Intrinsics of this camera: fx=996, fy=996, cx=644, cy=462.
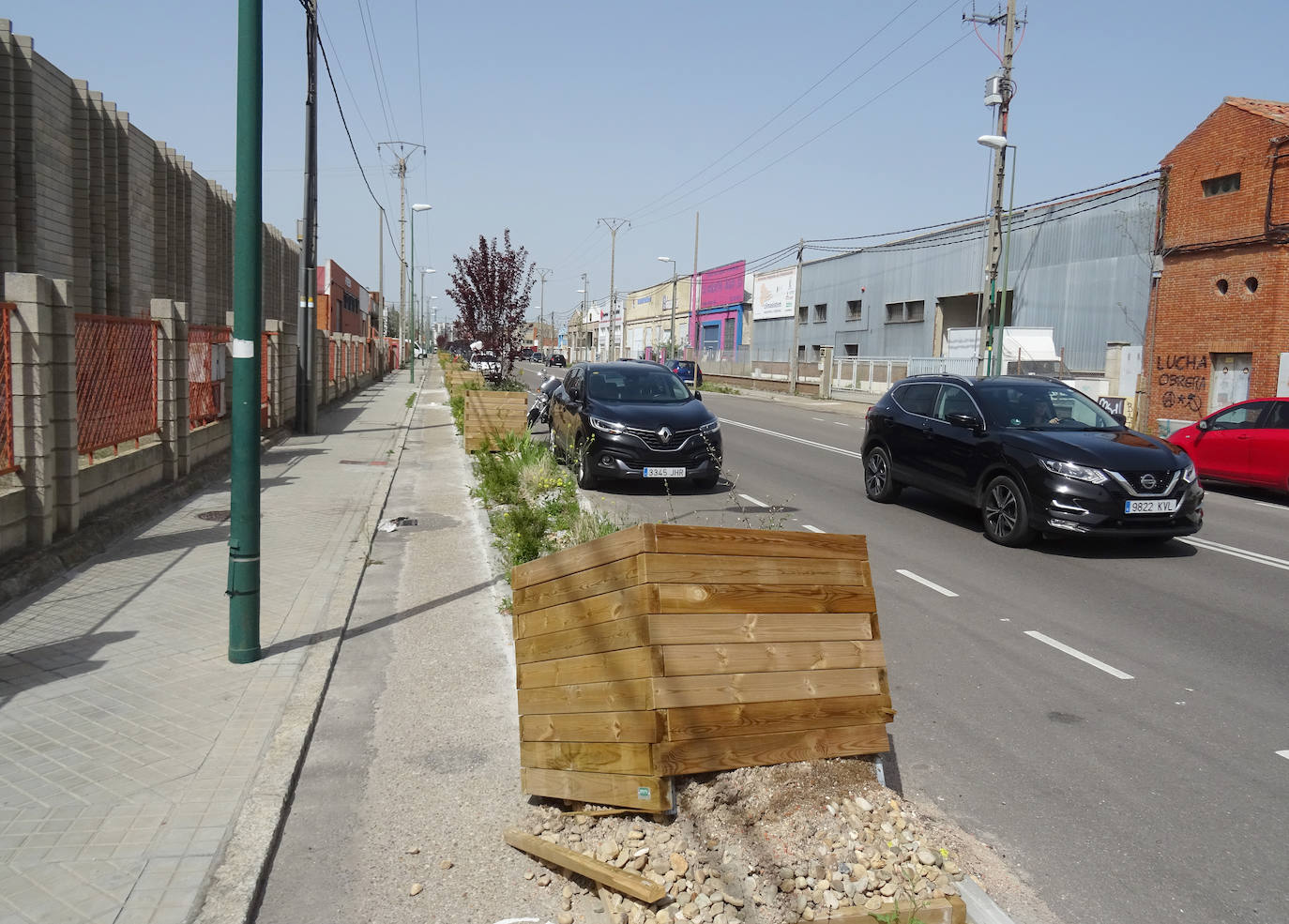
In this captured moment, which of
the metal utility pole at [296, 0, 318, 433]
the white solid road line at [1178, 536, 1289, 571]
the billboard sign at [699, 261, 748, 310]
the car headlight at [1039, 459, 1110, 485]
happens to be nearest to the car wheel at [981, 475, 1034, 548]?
the car headlight at [1039, 459, 1110, 485]

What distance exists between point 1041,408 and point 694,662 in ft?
27.0

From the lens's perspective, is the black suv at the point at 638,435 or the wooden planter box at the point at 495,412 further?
the wooden planter box at the point at 495,412

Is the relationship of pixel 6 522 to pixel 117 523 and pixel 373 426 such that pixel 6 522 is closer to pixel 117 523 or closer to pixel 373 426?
pixel 117 523

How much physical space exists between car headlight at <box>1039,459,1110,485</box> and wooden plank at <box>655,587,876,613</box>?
595 centimetres

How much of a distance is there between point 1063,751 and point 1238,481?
12.0m

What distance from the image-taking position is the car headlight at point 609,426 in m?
12.6

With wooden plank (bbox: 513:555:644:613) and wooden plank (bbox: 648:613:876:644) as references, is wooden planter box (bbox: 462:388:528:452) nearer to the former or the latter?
wooden plank (bbox: 513:555:644:613)

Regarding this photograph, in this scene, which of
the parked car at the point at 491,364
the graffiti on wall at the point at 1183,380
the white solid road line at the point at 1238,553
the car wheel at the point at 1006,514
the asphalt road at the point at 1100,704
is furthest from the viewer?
the graffiti on wall at the point at 1183,380

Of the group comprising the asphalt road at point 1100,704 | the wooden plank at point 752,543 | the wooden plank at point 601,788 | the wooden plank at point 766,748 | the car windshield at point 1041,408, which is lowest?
the asphalt road at point 1100,704

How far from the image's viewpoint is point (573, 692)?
3926 millimetres

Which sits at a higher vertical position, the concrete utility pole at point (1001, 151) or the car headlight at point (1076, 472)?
the concrete utility pole at point (1001, 151)

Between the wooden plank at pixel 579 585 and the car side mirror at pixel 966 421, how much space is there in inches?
289

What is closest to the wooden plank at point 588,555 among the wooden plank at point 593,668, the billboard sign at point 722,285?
the wooden plank at point 593,668

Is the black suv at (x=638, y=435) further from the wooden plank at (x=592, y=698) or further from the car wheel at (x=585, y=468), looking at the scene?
the wooden plank at (x=592, y=698)
